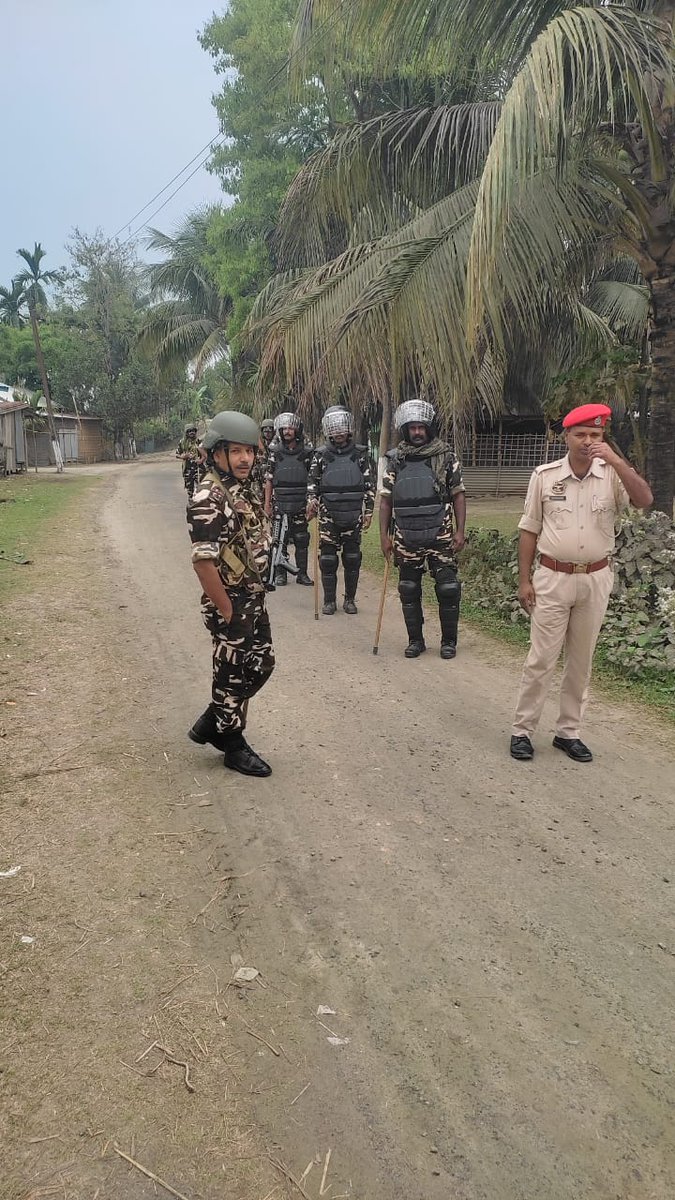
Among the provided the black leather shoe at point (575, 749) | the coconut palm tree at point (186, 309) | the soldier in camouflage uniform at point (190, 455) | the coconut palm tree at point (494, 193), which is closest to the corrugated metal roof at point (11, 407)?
the coconut palm tree at point (186, 309)

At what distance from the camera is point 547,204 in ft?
21.4

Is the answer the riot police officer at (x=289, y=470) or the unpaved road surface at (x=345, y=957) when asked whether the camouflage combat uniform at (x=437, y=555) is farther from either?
the riot police officer at (x=289, y=470)

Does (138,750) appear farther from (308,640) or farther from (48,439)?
(48,439)

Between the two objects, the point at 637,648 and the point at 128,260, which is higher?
the point at 128,260

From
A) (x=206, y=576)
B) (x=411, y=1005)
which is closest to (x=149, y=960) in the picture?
(x=411, y=1005)

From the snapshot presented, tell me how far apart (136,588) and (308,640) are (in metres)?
2.95

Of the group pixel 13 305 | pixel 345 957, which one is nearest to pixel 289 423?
pixel 345 957

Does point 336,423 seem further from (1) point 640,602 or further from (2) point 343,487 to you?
(1) point 640,602

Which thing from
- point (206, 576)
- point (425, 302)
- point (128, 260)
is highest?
point (128, 260)

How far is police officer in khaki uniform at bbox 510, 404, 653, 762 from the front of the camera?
3.76 m

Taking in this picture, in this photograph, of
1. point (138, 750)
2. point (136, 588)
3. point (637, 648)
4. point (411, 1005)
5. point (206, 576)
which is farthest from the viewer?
point (136, 588)

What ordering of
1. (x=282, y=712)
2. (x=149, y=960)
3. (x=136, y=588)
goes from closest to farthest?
(x=149, y=960), (x=282, y=712), (x=136, y=588)

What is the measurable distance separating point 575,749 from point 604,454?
1.54m

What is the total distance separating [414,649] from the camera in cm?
605
